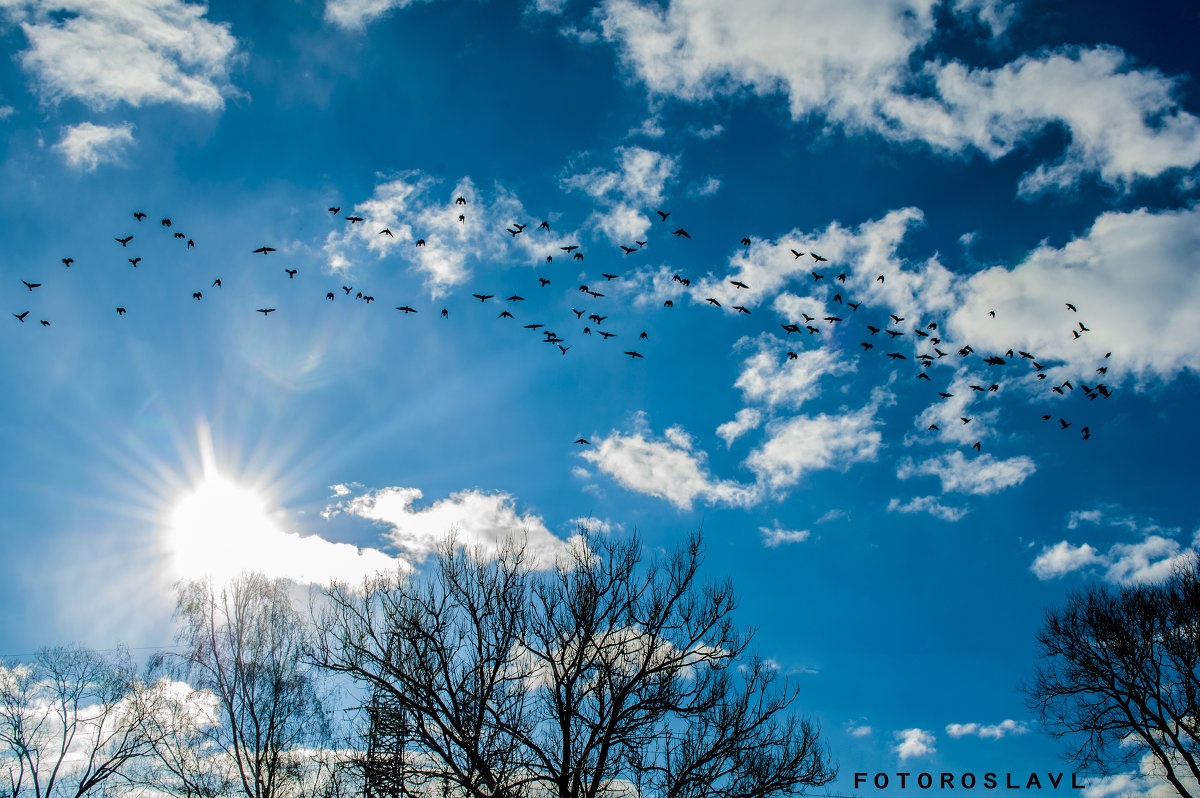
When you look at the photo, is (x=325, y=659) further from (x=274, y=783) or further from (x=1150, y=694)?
(x=1150, y=694)

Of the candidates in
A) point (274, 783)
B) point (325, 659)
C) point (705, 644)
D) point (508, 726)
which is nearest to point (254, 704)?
point (274, 783)

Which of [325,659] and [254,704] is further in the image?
[254,704]

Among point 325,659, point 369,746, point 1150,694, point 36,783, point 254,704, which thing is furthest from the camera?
point 36,783

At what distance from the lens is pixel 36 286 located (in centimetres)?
1362

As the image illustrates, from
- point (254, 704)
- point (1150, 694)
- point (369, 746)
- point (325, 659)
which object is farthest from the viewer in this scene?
point (254, 704)

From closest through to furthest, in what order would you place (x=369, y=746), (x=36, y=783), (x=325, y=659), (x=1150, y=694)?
(x=369, y=746) → (x=325, y=659) → (x=1150, y=694) → (x=36, y=783)

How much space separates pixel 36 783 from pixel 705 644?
22999 mm

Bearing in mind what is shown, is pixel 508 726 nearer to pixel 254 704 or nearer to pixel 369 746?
pixel 369 746

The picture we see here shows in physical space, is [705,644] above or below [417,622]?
below

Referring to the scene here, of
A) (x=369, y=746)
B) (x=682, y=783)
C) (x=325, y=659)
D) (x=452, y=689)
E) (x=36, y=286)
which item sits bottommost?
(x=682, y=783)

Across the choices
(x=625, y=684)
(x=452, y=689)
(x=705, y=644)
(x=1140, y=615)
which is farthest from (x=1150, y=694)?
(x=452, y=689)

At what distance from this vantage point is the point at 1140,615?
1831 cm

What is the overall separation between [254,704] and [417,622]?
29.4 ft

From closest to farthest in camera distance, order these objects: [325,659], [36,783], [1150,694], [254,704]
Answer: [325,659]
[1150,694]
[254,704]
[36,783]
